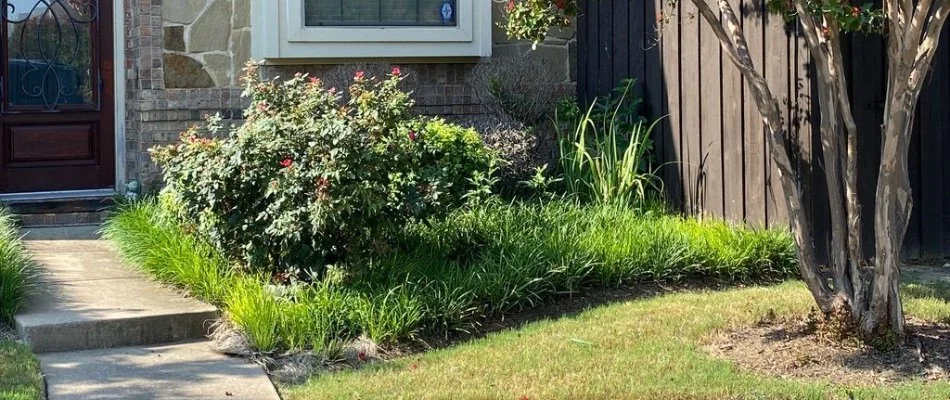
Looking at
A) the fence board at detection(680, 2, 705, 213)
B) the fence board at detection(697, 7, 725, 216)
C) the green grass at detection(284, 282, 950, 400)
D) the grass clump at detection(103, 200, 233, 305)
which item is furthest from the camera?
the fence board at detection(680, 2, 705, 213)

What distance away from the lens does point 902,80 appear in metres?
5.60

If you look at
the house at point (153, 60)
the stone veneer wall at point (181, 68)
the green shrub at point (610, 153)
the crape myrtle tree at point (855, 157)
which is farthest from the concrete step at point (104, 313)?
the green shrub at point (610, 153)

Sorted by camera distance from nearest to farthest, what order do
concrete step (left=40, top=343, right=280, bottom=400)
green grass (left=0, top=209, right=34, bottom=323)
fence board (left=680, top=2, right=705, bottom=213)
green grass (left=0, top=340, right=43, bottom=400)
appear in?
green grass (left=0, top=340, right=43, bottom=400) < concrete step (left=40, top=343, right=280, bottom=400) < green grass (left=0, top=209, right=34, bottom=323) < fence board (left=680, top=2, right=705, bottom=213)

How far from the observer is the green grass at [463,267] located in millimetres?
6301

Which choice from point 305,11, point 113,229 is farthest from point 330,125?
point 305,11

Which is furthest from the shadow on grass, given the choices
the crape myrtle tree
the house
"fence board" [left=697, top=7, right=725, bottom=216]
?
the house

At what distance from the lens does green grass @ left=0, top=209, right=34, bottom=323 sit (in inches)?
259

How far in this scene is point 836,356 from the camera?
19.0ft

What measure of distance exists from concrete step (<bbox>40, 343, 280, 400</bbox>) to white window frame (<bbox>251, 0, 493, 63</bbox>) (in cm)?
388

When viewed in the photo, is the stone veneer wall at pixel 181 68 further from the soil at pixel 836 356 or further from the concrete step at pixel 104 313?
the soil at pixel 836 356

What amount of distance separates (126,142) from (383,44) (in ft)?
7.42

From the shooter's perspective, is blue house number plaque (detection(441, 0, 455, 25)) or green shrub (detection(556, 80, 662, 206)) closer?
green shrub (detection(556, 80, 662, 206))

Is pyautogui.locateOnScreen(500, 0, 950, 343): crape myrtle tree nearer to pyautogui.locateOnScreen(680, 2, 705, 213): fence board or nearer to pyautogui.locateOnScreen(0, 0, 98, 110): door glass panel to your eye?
pyautogui.locateOnScreen(680, 2, 705, 213): fence board

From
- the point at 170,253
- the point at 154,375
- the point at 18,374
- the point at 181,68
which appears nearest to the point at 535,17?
the point at 170,253
